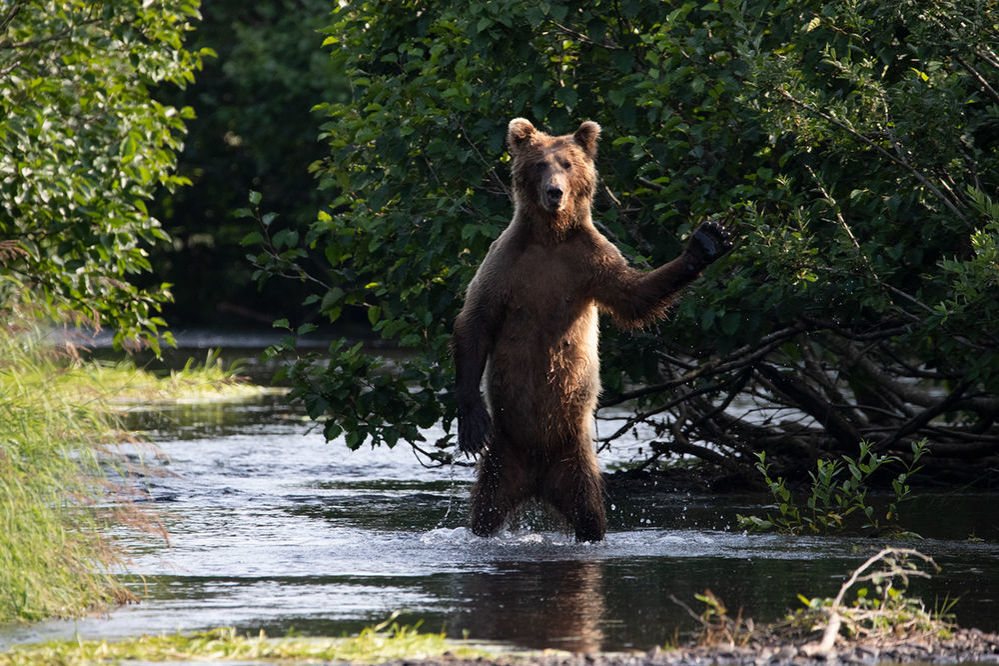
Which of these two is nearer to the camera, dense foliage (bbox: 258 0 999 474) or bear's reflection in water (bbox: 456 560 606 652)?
bear's reflection in water (bbox: 456 560 606 652)

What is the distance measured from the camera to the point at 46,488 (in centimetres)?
527

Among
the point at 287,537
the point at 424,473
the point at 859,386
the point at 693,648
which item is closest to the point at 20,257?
the point at 424,473

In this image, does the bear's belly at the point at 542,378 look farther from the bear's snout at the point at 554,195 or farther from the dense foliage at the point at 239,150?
the dense foliage at the point at 239,150

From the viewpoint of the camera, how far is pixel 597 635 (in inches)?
187

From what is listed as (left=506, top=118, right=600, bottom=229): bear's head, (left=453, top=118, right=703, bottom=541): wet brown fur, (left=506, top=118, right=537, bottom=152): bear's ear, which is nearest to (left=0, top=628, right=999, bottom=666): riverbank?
(left=453, top=118, right=703, bottom=541): wet brown fur

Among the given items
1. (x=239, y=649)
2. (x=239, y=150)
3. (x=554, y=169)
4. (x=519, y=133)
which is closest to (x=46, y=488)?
(x=239, y=649)

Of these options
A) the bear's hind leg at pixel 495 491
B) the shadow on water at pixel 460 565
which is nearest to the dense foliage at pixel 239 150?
the shadow on water at pixel 460 565

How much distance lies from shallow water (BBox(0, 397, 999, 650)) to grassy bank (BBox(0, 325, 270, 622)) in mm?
149

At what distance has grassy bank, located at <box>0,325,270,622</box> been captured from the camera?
5012 mm

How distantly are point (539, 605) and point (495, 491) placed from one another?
160cm

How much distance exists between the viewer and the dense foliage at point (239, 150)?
28375 millimetres

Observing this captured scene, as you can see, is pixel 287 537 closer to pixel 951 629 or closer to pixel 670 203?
pixel 670 203

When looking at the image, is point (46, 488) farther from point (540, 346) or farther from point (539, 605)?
point (540, 346)

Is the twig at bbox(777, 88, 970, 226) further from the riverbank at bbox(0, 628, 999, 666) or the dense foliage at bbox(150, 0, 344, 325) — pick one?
the dense foliage at bbox(150, 0, 344, 325)
